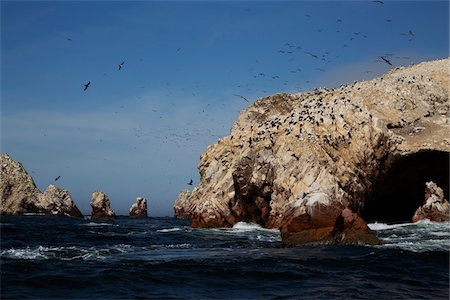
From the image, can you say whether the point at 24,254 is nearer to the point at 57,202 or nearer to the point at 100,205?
the point at 100,205

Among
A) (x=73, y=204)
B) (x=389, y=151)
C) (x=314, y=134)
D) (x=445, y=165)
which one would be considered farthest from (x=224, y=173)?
(x=73, y=204)

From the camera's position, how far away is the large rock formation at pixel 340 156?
139ft

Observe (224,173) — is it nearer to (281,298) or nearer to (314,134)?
(314,134)

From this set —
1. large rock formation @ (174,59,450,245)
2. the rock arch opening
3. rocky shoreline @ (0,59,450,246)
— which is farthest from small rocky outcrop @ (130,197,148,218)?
the rock arch opening

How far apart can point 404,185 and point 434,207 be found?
740 centimetres

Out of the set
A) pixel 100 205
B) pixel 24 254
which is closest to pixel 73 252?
pixel 24 254

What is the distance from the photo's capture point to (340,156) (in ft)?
147

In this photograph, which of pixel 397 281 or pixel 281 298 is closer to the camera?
pixel 281 298

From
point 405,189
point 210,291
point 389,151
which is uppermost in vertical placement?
point 389,151

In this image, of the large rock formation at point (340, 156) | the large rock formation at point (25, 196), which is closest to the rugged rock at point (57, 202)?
the large rock formation at point (25, 196)

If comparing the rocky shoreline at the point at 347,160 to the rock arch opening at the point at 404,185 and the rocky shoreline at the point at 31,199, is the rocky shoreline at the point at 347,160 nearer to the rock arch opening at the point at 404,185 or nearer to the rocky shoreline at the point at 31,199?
the rock arch opening at the point at 404,185

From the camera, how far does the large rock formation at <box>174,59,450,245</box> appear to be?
4234 cm

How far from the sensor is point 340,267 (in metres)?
19.9

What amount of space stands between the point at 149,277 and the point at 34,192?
8196 centimetres
